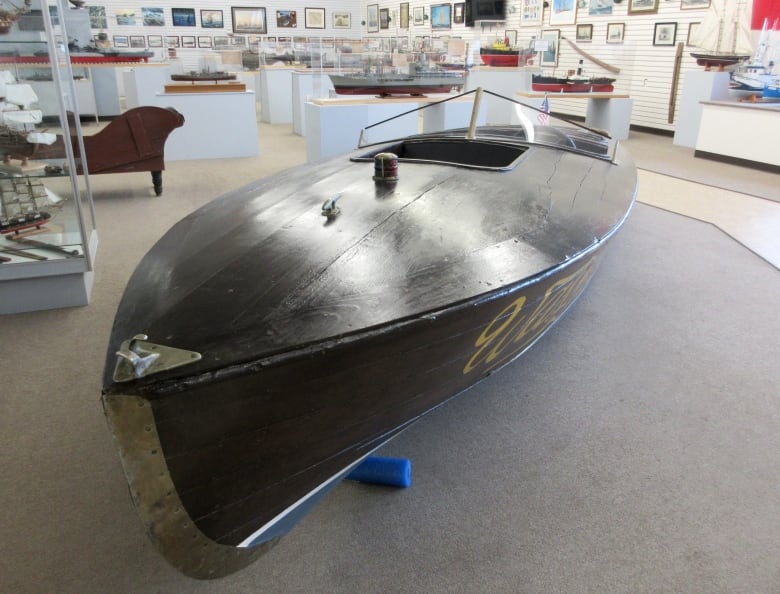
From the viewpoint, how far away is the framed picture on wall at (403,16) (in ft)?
49.3

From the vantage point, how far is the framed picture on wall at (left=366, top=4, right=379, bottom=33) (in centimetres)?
1605

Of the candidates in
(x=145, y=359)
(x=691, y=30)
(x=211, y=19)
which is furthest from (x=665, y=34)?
(x=211, y=19)

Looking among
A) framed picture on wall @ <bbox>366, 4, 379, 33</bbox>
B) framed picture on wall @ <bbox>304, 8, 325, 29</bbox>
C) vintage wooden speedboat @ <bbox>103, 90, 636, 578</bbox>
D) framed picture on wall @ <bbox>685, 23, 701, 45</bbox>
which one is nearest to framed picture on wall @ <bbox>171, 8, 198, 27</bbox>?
framed picture on wall @ <bbox>304, 8, 325, 29</bbox>

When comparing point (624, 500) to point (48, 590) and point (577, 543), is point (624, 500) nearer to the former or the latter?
point (577, 543)

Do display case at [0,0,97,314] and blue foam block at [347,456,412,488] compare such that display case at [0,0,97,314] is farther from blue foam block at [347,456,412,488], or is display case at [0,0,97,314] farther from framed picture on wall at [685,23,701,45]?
framed picture on wall at [685,23,701,45]

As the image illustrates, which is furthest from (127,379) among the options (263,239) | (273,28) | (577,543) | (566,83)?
(273,28)

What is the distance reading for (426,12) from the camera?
14211 mm

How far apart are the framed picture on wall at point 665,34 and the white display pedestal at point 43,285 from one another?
886 centimetres

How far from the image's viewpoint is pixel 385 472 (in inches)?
68.9

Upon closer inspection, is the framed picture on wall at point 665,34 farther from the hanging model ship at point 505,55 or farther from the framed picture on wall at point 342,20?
the framed picture on wall at point 342,20

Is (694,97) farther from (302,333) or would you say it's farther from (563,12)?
(302,333)

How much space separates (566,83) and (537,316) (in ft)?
24.1

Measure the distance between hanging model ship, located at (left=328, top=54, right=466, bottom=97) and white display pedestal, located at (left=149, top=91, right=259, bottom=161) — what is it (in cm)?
114

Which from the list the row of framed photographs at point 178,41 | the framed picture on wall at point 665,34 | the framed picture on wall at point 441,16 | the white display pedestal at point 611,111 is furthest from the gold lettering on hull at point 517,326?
the framed picture on wall at point 441,16
